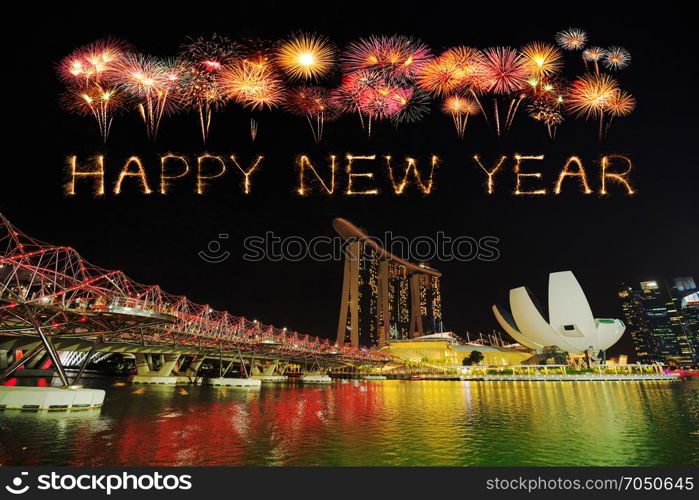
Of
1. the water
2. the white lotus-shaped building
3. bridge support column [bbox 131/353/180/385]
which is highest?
the white lotus-shaped building

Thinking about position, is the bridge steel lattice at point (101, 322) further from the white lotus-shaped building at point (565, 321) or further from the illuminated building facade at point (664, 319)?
the illuminated building facade at point (664, 319)

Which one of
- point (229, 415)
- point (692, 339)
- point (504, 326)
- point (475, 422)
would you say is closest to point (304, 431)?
point (229, 415)

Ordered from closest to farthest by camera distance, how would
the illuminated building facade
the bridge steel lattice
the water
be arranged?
the water, the bridge steel lattice, the illuminated building facade

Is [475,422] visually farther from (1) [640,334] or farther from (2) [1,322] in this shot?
(1) [640,334]

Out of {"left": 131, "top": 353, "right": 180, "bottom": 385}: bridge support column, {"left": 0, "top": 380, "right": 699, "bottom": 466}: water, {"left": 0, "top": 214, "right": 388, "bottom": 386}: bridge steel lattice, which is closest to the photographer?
{"left": 0, "top": 380, "right": 699, "bottom": 466}: water

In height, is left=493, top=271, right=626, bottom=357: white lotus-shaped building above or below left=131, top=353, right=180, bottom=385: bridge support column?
above

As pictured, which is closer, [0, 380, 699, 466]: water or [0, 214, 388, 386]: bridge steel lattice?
[0, 380, 699, 466]: water

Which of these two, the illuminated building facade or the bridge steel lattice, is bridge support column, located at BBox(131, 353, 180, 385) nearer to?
the bridge steel lattice

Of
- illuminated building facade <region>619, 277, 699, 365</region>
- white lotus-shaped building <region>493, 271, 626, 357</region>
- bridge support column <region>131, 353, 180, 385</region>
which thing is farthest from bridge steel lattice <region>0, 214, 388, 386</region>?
illuminated building facade <region>619, 277, 699, 365</region>
